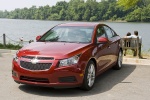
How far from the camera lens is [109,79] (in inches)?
301

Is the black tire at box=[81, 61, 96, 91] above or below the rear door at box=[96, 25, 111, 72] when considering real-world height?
below

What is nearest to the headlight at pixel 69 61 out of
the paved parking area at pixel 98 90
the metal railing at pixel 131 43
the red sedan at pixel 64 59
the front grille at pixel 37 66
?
the red sedan at pixel 64 59

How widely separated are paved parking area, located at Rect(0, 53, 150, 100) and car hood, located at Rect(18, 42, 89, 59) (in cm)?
86

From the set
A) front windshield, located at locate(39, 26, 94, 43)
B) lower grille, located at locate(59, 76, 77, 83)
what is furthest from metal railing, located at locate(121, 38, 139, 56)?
lower grille, located at locate(59, 76, 77, 83)

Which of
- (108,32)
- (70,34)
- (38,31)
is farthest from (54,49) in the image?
(38,31)

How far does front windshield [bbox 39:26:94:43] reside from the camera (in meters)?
7.01

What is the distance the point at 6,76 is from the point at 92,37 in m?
2.74

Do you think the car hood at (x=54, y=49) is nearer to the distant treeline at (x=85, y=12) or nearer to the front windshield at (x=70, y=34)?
the front windshield at (x=70, y=34)

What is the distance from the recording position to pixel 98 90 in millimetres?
6449

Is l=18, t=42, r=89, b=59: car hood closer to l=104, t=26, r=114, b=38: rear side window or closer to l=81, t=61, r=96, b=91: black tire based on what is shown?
l=81, t=61, r=96, b=91: black tire

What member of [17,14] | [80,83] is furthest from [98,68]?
[17,14]

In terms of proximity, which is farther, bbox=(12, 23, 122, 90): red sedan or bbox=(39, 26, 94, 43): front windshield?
bbox=(39, 26, 94, 43): front windshield

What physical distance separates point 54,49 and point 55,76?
0.69m

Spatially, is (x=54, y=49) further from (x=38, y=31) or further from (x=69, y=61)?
(x=38, y=31)
